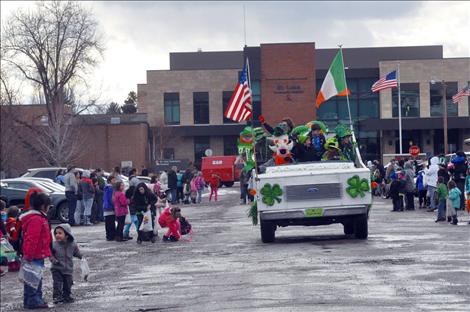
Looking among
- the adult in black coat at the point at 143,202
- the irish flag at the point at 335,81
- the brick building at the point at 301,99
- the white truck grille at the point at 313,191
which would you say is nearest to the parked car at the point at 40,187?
the adult in black coat at the point at 143,202

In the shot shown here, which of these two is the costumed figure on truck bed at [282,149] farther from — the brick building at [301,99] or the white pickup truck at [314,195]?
the brick building at [301,99]

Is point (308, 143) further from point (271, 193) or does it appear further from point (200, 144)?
point (200, 144)

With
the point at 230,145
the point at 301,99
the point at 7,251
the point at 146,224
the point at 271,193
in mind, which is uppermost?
the point at 301,99

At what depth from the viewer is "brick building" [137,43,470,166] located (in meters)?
83.5

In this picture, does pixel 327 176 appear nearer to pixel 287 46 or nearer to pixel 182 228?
pixel 182 228

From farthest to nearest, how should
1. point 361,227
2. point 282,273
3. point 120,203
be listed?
point 120,203 → point 361,227 → point 282,273

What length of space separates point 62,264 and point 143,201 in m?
9.59

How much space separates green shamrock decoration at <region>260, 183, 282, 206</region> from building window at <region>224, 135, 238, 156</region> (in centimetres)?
7154

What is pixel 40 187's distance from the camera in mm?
34500

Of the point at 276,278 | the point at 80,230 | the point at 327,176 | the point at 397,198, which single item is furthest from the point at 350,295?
the point at 397,198

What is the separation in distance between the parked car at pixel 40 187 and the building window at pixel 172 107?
186 ft

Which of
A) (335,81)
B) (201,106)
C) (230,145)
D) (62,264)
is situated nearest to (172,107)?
(201,106)

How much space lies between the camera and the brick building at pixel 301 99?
83500mm

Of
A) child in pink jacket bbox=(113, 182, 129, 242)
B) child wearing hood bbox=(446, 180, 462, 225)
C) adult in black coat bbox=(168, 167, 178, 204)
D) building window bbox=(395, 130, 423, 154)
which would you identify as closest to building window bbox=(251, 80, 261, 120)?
building window bbox=(395, 130, 423, 154)
